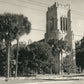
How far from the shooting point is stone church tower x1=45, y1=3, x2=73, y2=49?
9581cm

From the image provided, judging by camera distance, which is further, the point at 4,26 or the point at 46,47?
the point at 46,47

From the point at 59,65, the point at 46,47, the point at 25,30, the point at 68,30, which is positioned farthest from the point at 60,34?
the point at 25,30

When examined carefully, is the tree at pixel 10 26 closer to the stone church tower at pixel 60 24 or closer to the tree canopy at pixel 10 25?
the tree canopy at pixel 10 25

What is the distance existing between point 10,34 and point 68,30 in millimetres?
56021

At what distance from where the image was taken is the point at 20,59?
Result: 62.8m


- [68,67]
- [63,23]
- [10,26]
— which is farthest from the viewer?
[63,23]

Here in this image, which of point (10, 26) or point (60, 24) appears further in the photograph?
point (60, 24)

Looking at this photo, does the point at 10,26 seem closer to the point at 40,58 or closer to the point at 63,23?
the point at 40,58

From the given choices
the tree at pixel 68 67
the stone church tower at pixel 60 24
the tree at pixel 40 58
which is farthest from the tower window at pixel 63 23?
the tree at pixel 40 58

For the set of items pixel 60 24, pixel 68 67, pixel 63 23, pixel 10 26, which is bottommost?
pixel 68 67

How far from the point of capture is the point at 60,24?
98.1m

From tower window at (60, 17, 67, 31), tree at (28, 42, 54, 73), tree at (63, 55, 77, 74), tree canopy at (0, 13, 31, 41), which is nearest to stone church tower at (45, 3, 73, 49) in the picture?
tower window at (60, 17, 67, 31)

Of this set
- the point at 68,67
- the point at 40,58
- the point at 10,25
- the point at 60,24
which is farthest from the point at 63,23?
the point at 10,25

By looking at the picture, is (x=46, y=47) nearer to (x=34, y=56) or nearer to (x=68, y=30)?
(x=34, y=56)
